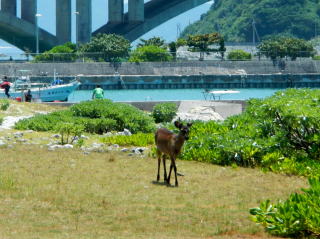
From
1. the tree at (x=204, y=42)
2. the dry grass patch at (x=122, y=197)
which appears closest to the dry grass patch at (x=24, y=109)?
the dry grass patch at (x=122, y=197)

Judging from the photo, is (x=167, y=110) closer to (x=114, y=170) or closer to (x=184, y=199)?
(x=114, y=170)

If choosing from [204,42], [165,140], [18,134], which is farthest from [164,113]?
[204,42]

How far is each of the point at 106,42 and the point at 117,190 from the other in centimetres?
7022

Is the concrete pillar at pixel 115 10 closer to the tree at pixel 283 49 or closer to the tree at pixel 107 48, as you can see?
the tree at pixel 107 48

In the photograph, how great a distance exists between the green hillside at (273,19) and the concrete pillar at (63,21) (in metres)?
64.3

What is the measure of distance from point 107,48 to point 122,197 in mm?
70803

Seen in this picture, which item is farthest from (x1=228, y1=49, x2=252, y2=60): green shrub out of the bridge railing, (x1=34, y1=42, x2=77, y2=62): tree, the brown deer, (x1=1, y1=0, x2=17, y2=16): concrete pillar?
the brown deer

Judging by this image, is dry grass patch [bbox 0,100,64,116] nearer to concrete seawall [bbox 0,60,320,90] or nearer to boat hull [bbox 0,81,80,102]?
boat hull [bbox 0,81,80,102]

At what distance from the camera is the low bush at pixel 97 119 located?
24156 mm

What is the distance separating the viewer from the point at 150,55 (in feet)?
282

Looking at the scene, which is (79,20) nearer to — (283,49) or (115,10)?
(115,10)

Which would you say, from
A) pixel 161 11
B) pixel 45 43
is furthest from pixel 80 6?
pixel 161 11

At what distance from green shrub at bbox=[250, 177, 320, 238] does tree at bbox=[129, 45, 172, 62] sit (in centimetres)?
7431

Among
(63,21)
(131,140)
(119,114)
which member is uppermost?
(63,21)
